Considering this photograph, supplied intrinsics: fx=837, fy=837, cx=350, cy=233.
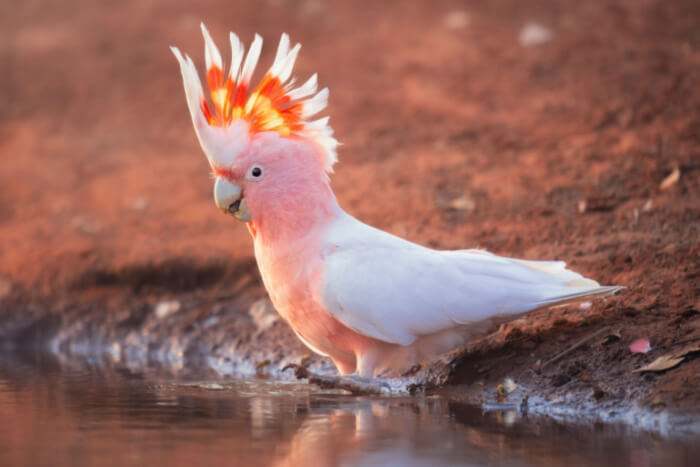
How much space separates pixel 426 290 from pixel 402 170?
163 inches

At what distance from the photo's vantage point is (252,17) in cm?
1233

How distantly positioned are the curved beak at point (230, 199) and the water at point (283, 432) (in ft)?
3.19

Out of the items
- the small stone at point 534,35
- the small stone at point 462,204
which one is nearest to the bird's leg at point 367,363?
the small stone at point 462,204

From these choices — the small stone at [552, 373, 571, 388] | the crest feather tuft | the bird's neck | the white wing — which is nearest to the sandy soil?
the small stone at [552, 373, 571, 388]

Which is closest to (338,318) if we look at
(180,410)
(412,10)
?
(180,410)

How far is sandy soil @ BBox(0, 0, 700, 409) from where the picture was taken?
4.84 meters

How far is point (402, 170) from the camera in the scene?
830 cm

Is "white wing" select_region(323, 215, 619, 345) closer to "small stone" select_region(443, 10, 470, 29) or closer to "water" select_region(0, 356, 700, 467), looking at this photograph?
"water" select_region(0, 356, 700, 467)

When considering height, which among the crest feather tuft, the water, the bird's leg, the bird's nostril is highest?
the crest feather tuft

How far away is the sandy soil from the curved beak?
53.9 inches

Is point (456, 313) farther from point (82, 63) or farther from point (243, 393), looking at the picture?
point (82, 63)

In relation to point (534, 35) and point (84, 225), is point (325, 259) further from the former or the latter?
point (534, 35)

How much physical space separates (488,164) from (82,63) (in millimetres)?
6906

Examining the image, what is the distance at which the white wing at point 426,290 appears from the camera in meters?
4.23
